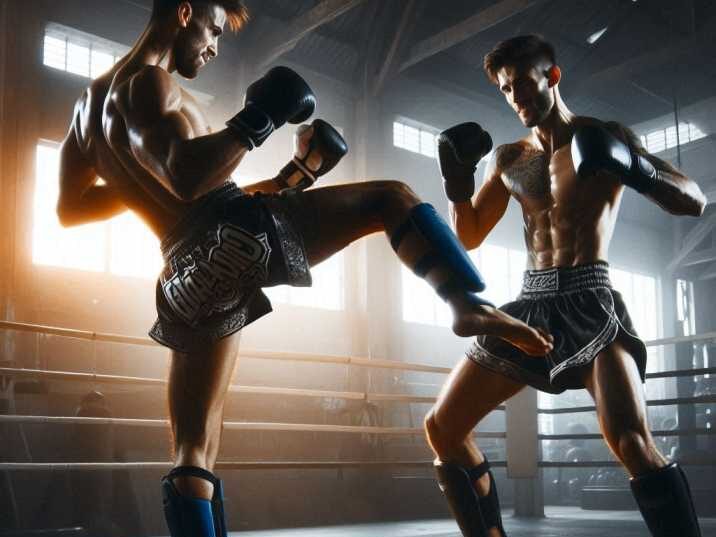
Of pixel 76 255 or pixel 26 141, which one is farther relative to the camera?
pixel 76 255

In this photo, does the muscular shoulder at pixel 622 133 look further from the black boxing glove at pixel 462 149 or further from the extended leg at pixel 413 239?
the extended leg at pixel 413 239

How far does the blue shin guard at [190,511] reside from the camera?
1499 millimetres

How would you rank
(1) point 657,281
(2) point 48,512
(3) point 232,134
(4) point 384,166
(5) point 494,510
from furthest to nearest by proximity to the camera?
(1) point 657,281, (4) point 384,166, (2) point 48,512, (5) point 494,510, (3) point 232,134

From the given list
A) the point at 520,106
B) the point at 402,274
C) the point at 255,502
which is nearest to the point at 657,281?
the point at 402,274

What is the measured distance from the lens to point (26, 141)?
7.36 metres

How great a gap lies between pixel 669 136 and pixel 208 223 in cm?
1233

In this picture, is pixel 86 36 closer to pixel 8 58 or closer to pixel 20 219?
pixel 8 58

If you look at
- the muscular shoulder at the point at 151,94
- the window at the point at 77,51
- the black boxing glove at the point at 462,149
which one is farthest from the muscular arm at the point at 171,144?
the window at the point at 77,51

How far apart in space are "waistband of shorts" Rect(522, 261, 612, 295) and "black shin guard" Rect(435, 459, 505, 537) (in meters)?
0.50

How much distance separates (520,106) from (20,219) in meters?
6.06

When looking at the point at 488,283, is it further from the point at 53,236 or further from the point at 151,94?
the point at 151,94

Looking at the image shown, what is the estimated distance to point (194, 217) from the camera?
1579 millimetres

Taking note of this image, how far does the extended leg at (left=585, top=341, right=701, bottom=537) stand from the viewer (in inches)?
65.6

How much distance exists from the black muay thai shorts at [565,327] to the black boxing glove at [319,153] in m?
0.61
